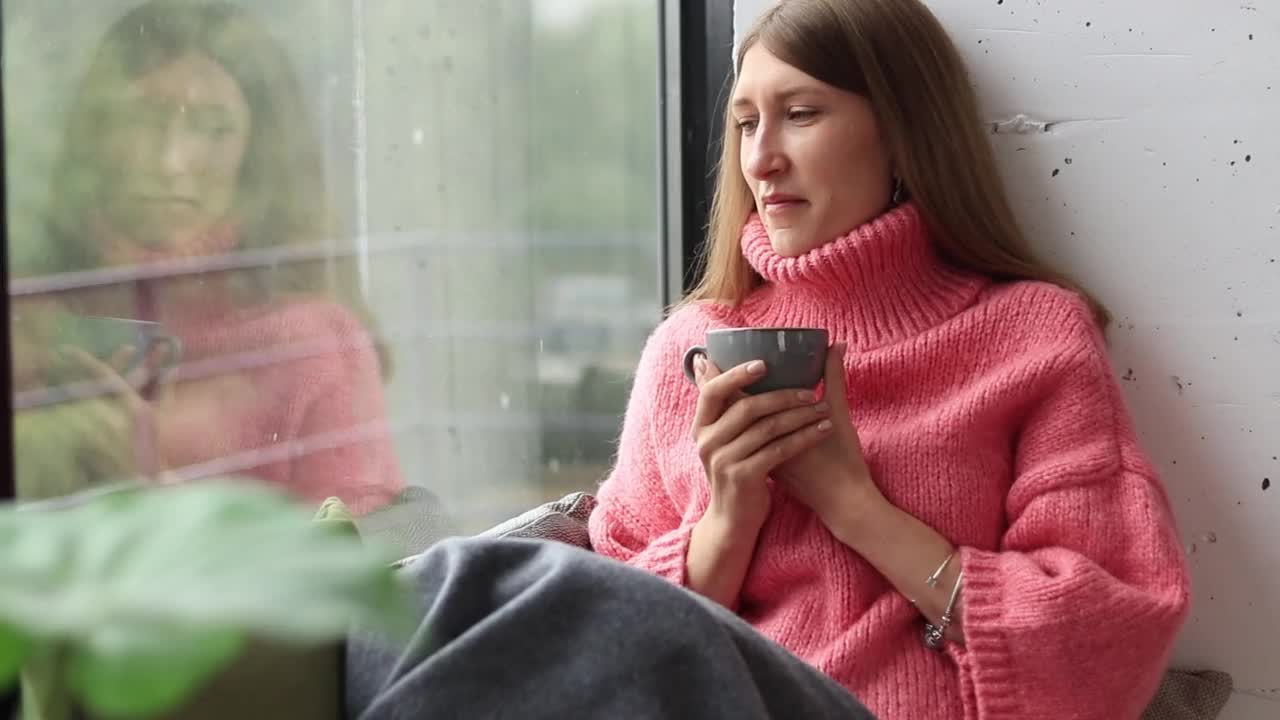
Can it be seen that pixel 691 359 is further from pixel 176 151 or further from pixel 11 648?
pixel 11 648

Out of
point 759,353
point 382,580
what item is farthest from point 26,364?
point 382,580

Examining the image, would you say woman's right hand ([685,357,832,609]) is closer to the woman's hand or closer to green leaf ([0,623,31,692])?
the woman's hand

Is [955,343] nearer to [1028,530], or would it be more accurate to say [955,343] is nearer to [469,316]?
[1028,530]

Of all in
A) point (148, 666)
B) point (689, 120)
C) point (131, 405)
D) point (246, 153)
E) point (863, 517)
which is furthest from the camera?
point (689, 120)

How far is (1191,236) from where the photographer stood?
147 centimetres

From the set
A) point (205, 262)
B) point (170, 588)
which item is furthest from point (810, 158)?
point (170, 588)

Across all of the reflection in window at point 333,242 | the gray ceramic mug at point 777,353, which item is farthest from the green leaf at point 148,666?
the gray ceramic mug at point 777,353

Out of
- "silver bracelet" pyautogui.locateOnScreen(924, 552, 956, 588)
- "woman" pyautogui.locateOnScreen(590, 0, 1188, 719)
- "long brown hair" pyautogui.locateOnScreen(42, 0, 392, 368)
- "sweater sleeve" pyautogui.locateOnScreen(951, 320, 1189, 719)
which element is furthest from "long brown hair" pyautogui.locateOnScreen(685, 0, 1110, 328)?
"long brown hair" pyautogui.locateOnScreen(42, 0, 392, 368)

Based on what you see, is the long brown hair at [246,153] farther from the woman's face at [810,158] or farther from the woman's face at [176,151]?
the woman's face at [810,158]

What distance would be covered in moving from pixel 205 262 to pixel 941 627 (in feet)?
2.51

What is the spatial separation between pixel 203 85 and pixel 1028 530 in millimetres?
874

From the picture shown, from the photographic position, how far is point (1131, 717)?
128 cm

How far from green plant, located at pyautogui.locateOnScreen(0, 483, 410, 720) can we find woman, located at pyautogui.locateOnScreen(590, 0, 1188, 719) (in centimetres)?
98

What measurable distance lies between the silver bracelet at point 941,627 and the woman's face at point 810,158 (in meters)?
0.39
